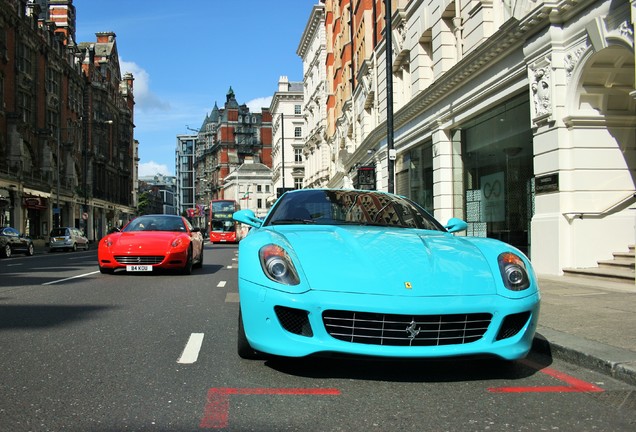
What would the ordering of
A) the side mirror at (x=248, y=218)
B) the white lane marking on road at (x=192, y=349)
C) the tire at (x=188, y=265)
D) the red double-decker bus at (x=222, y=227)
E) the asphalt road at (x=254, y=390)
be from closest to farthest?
the asphalt road at (x=254, y=390) < the white lane marking on road at (x=192, y=349) < the side mirror at (x=248, y=218) < the tire at (x=188, y=265) < the red double-decker bus at (x=222, y=227)

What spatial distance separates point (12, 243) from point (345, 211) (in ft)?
82.4

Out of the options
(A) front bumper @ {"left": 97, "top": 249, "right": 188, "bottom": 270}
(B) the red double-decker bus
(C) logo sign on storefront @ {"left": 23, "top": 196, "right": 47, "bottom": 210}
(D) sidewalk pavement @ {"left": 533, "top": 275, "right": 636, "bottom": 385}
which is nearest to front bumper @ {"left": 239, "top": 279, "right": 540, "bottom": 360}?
(D) sidewalk pavement @ {"left": 533, "top": 275, "right": 636, "bottom": 385}

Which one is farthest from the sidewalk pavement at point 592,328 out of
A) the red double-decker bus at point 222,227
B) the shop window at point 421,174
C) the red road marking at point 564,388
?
the red double-decker bus at point 222,227

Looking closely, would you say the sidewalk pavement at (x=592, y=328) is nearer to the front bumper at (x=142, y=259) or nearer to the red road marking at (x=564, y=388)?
the red road marking at (x=564, y=388)

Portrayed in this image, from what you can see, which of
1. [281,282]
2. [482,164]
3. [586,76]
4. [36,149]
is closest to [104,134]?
[36,149]

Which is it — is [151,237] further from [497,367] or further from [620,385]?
[620,385]

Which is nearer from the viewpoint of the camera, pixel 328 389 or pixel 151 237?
pixel 328 389

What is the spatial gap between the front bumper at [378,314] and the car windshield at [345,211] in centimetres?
154

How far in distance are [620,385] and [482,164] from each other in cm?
1264

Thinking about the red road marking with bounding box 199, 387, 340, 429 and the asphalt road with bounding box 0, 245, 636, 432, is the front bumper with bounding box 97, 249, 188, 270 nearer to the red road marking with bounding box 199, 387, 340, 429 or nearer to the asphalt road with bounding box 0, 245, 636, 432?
the asphalt road with bounding box 0, 245, 636, 432

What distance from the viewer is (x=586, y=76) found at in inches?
432

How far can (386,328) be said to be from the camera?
368cm

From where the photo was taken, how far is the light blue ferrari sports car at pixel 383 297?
145 inches

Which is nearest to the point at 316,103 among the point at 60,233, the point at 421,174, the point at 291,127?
the point at 60,233
